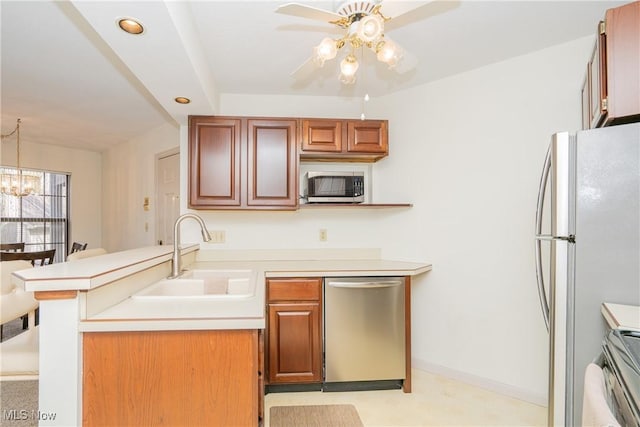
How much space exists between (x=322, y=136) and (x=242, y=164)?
685 mm

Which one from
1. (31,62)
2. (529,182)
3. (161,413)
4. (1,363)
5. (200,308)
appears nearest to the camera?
(161,413)

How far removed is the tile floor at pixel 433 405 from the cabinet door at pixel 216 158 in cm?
152

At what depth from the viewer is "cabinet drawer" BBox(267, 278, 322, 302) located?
7.39 feet

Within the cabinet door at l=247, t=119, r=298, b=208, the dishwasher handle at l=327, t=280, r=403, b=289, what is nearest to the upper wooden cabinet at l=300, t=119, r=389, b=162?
the cabinet door at l=247, t=119, r=298, b=208

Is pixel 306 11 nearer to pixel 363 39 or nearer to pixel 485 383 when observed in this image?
pixel 363 39

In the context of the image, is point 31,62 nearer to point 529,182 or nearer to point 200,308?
point 200,308

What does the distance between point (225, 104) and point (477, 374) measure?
2.95 meters

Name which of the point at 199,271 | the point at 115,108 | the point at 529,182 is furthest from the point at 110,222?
the point at 529,182

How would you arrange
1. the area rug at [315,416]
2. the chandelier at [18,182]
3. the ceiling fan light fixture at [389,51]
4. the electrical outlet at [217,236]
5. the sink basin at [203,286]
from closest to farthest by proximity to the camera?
the ceiling fan light fixture at [389,51]
the sink basin at [203,286]
the area rug at [315,416]
the electrical outlet at [217,236]
the chandelier at [18,182]

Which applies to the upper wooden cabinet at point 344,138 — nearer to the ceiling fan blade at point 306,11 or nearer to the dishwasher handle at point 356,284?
the dishwasher handle at point 356,284

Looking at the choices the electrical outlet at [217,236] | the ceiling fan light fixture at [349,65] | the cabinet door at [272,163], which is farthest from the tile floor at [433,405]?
the ceiling fan light fixture at [349,65]

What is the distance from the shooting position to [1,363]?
1.47 meters

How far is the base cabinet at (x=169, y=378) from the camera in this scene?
1.10m

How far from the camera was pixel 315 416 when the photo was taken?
2014mm
